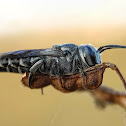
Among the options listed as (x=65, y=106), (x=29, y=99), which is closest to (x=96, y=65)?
(x=65, y=106)

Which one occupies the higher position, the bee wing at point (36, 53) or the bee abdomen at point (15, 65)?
the bee wing at point (36, 53)

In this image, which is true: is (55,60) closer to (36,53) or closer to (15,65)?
(36,53)

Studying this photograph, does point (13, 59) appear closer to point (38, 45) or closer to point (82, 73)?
point (82, 73)

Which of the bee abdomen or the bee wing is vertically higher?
the bee wing

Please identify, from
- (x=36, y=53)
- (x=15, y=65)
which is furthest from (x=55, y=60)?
(x=15, y=65)

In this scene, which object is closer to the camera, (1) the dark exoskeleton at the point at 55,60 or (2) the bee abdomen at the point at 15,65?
(1) the dark exoskeleton at the point at 55,60

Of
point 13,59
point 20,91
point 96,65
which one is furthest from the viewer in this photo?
point 20,91

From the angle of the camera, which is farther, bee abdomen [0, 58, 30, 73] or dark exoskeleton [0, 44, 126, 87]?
bee abdomen [0, 58, 30, 73]

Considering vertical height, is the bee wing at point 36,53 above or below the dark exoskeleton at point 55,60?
above
